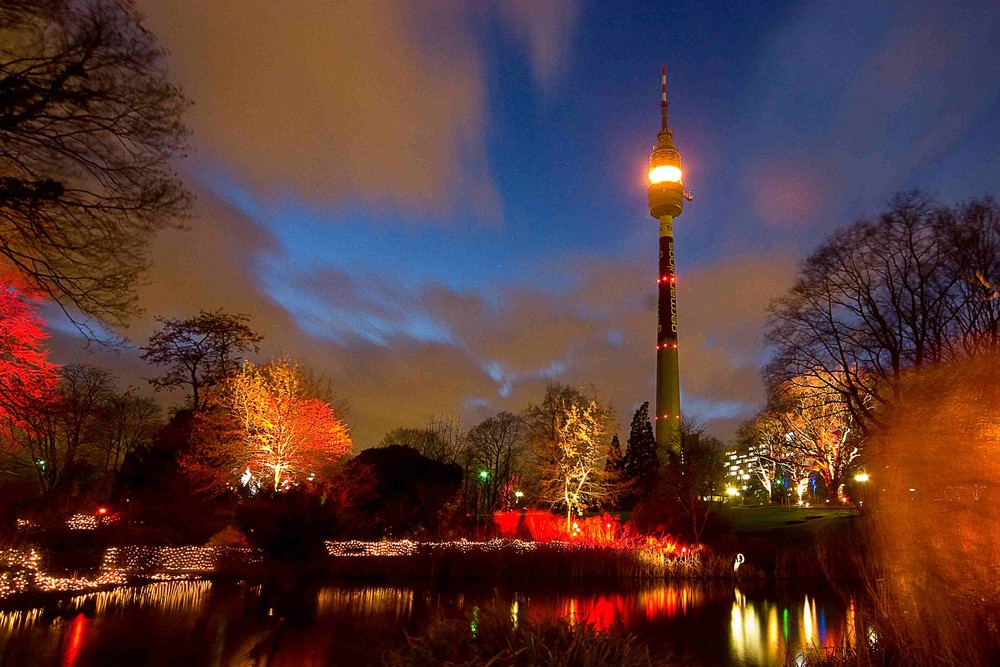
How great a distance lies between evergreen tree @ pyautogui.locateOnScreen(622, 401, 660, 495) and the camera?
57781 mm

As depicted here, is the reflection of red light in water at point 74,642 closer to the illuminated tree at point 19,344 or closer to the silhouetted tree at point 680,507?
the illuminated tree at point 19,344

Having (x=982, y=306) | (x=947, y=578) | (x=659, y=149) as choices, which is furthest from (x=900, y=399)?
(x=659, y=149)

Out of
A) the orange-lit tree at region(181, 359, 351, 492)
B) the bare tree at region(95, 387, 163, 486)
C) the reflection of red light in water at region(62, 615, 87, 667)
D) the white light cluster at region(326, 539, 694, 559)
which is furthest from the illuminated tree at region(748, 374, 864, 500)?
the bare tree at region(95, 387, 163, 486)

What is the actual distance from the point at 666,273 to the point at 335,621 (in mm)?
74485

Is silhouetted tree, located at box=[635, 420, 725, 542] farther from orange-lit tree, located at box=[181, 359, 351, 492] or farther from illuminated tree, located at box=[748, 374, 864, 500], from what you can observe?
orange-lit tree, located at box=[181, 359, 351, 492]

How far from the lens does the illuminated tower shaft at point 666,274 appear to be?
7800 cm

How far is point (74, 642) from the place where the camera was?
11500 millimetres

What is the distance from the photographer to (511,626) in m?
6.07

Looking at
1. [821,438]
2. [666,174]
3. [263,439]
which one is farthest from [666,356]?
[263,439]

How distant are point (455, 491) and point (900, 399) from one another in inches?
1087

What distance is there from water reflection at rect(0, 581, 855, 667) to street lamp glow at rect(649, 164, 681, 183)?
3144 inches

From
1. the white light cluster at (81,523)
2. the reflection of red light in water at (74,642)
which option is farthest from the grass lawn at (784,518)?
the reflection of red light in water at (74,642)

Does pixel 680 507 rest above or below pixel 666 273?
below

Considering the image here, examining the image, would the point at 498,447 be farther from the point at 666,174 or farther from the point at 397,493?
the point at 666,174
